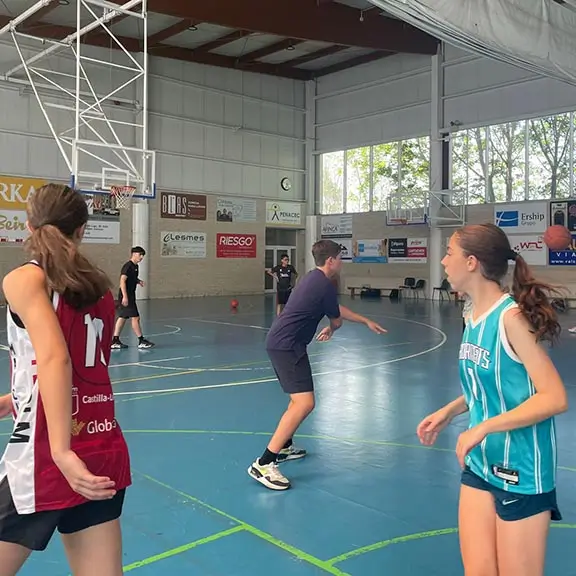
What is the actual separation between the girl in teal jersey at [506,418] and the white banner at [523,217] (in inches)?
890

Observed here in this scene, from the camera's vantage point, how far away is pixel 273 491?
4875mm

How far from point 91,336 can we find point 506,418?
146cm

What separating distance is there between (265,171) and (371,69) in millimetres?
6449

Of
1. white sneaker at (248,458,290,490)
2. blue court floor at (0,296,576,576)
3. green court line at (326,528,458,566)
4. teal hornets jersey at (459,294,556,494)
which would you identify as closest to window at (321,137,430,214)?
blue court floor at (0,296,576,576)

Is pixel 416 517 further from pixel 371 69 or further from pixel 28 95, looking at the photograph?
pixel 371 69

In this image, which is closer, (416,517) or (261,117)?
(416,517)

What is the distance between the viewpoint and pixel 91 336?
2.19 metres

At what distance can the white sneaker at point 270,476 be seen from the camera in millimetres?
4914

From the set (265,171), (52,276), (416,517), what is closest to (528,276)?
(52,276)

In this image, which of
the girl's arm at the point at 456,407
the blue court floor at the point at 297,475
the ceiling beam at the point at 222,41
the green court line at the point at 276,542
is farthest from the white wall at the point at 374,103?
the girl's arm at the point at 456,407

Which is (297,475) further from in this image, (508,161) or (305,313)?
(508,161)

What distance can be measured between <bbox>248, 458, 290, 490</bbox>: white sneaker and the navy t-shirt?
3.04 ft

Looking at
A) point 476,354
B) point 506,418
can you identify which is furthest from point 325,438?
point 506,418

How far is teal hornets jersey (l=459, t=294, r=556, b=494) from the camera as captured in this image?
2.38 metres
